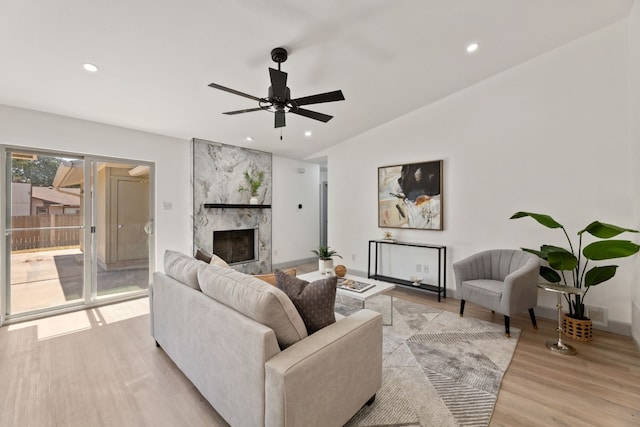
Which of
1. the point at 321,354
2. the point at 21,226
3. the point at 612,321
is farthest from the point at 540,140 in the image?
the point at 21,226

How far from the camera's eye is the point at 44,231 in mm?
3486

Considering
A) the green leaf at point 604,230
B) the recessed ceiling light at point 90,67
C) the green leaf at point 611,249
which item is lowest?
the green leaf at point 611,249

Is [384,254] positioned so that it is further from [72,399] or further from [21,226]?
[21,226]

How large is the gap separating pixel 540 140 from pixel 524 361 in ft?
8.65

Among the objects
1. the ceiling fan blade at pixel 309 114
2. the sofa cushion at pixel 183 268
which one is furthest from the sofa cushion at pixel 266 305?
the ceiling fan blade at pixel 309 114

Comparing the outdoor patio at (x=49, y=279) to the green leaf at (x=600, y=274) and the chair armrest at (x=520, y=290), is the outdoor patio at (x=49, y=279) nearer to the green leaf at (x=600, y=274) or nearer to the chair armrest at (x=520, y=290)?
the chair armrest at (x=520, y=290)

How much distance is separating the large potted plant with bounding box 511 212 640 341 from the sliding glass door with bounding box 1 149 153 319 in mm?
5121

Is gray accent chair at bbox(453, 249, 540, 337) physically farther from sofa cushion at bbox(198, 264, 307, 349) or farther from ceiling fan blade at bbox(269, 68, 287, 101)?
ceiling fan blade at bbox(269, 68, 287, 101)

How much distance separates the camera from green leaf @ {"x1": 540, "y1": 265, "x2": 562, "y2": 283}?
3.22 meters

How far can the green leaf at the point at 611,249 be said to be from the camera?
Answer: 2396 millimetres

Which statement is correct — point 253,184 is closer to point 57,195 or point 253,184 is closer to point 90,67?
point 57,195

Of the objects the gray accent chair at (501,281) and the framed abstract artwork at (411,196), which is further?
the framed abstract artwork at (411,196)

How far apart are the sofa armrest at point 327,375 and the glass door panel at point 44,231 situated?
3890mm

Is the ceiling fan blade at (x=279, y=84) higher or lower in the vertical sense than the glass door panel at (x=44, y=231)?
higher
